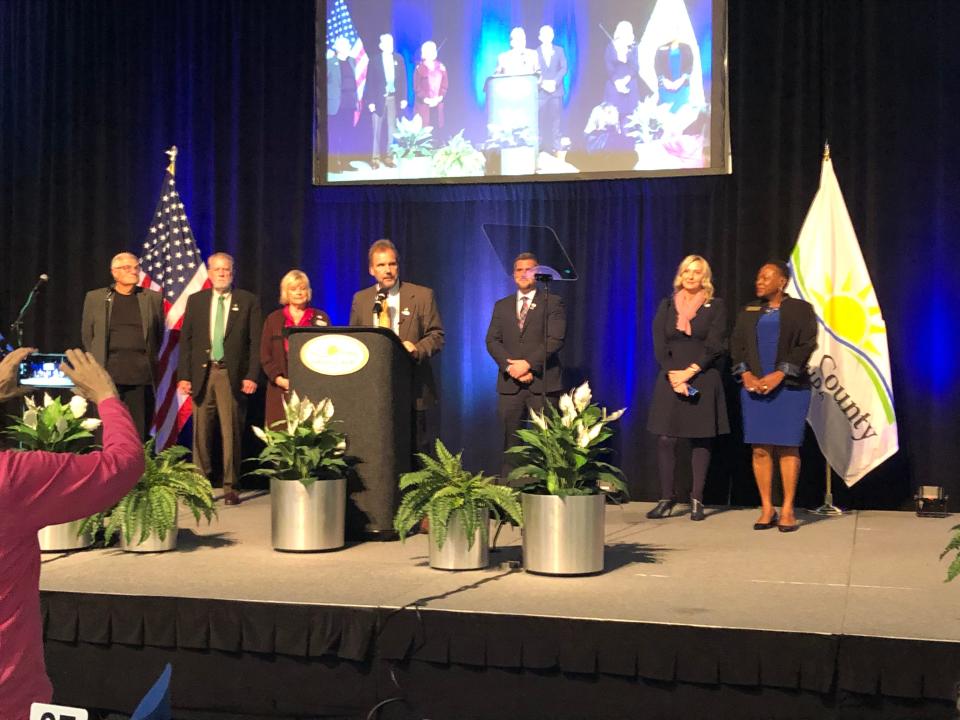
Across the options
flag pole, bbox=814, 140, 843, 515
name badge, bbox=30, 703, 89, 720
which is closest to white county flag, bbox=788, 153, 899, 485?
flag pole, bbox=814, 140, 843, 515

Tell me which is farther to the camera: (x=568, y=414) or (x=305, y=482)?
(x=305, y=482)

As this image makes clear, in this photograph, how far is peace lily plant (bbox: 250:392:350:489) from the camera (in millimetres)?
4820

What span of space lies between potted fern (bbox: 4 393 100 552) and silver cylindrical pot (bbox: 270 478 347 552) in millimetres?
817

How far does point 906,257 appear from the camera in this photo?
677 cm

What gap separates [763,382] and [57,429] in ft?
10.8

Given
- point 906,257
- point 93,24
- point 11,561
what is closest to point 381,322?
point 906,257

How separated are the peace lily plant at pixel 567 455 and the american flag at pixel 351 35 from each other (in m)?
3.93

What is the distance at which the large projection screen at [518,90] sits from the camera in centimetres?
708

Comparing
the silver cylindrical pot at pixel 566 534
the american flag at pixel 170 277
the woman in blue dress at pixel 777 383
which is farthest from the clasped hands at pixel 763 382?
the american flag at pixel 170 277

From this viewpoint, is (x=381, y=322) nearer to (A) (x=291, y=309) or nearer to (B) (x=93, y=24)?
(A) (x=291, y=309)

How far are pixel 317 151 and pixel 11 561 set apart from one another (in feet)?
19.9

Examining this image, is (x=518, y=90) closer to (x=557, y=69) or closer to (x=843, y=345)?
(x=557, y=69)

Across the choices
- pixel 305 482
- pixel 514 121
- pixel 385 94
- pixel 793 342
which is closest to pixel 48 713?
pixel 305 482

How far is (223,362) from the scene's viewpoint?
6777 millimetres
